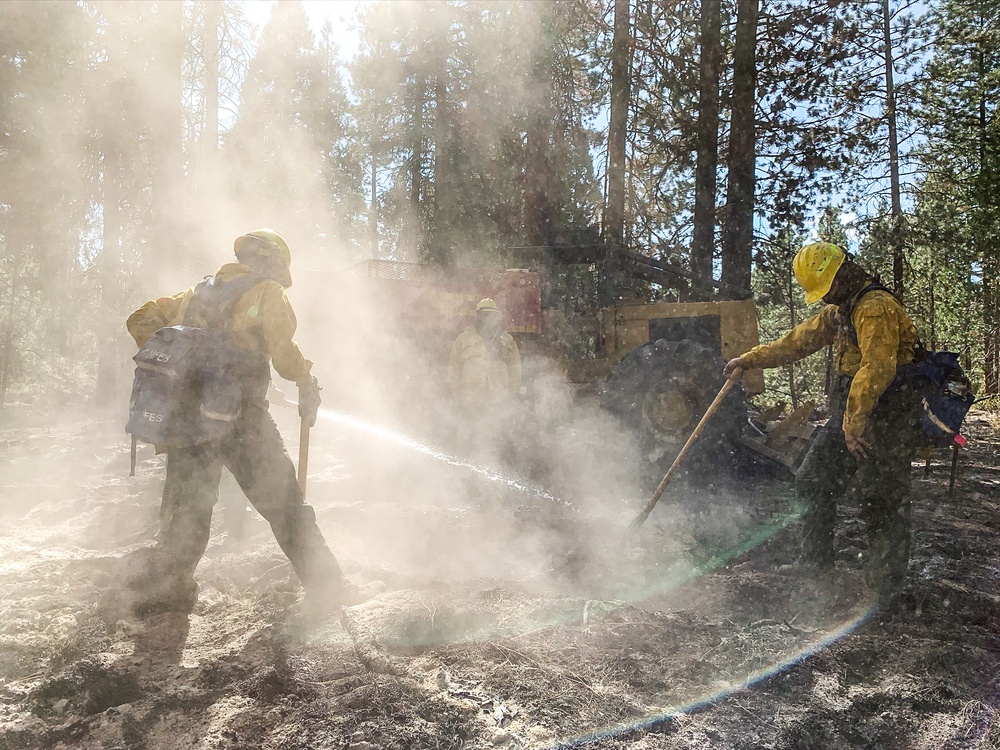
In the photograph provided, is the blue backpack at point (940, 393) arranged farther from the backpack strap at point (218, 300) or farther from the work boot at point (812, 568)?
the backpack strap at point (218, 300)

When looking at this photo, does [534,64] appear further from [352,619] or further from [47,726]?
[47,726]

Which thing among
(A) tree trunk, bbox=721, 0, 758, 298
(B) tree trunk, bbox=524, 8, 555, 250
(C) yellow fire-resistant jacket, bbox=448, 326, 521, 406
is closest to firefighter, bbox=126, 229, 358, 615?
(C) yellow fire-resistant jacket, bbox=448, 326, 521, 406

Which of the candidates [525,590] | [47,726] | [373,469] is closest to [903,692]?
[525,590]

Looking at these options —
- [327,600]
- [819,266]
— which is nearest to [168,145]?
[327,600]

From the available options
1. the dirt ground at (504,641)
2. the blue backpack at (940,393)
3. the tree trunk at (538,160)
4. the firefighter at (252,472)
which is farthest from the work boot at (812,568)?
the tree trunk at (538,160)

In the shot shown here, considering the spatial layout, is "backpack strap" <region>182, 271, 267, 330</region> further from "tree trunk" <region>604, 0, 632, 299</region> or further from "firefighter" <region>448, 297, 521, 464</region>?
"tree trunk" <region>604, 0, 632, 299</region>

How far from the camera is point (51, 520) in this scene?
5.24 meters

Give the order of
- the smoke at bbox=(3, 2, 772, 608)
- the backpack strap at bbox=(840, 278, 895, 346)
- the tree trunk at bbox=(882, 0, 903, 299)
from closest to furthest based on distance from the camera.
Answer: the backpack strap at bbox=(840, 278, 895, 346)
the smoke at bbox=(3, 2, 772, 608)
the tree trunk at bbox=(882, 0, 903, 299)

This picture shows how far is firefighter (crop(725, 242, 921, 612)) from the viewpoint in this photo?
349cm

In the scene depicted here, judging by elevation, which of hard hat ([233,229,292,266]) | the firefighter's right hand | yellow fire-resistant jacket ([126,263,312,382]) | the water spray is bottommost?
the water spray

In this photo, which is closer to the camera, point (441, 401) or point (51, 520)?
point (51, 520)

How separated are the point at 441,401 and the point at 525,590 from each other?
4634 millimetres

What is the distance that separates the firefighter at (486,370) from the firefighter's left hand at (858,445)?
165 inches

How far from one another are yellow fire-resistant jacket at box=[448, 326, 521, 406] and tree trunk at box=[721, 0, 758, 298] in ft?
16.2
